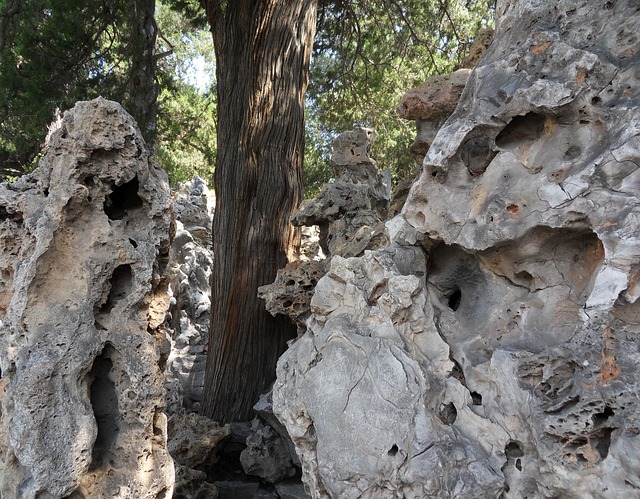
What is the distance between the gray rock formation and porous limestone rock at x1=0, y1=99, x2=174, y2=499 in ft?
Answer: 2.08

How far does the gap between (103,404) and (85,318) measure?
15.3 inches

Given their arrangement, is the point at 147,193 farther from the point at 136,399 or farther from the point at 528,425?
the point at 528,425

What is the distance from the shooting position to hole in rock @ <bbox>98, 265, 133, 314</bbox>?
7.63ft

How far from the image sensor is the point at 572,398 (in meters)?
1.72

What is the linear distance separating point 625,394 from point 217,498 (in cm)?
243

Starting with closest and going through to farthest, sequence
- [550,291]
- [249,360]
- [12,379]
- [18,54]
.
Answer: [550,291], [12,379], [249,360], [18,54]

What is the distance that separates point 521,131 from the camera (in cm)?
215

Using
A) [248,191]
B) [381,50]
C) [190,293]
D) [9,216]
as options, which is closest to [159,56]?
[381,50]

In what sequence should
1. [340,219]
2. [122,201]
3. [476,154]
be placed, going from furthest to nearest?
[340,219]
[122,201]
[476,154]

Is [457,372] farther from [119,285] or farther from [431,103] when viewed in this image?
[431,103]

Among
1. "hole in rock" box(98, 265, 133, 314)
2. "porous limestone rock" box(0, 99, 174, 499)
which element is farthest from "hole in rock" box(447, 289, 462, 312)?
"hole in rock" box(98, 265, 133, 314)

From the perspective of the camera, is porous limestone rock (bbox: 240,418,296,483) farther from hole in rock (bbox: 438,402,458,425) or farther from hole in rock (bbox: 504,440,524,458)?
hole in rock (bbox: 504,440,524,458)

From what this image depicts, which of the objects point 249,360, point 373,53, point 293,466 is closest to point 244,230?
point 249,360

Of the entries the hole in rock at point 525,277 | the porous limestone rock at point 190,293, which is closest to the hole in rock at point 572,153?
the hole in rock at point 525,277
